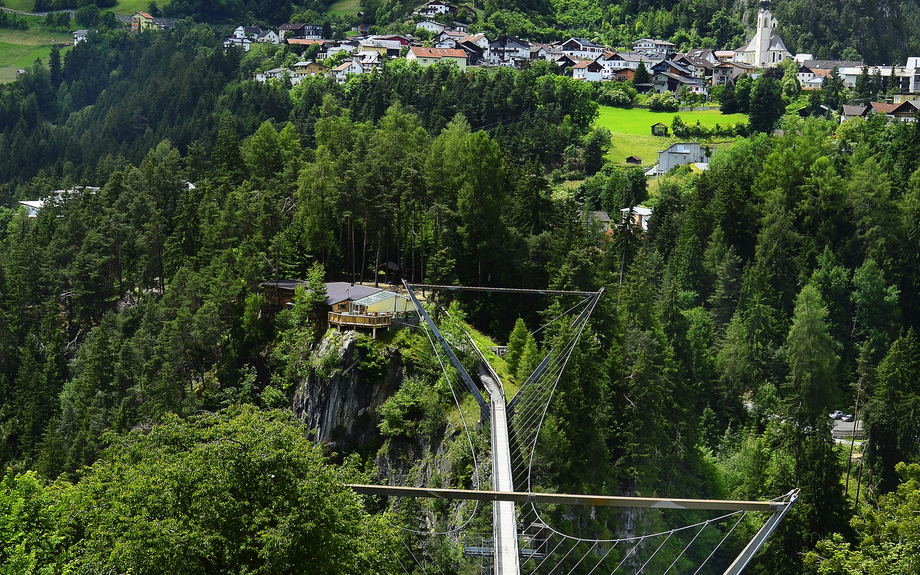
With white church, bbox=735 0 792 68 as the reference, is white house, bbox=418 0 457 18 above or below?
above

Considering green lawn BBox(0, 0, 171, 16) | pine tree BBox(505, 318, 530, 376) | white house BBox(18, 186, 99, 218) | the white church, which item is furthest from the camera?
green lawn BBox(0, 0, 171, 16)

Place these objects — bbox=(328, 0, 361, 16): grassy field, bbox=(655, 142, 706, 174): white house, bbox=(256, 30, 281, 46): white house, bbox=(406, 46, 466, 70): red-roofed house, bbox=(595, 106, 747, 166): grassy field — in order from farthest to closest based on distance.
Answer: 1. bbox=(328, 0, 361, 16): grassy field
2. bbox=(256, 30, 281, 46): white house
3. bbox=(406, 46, 466, 70): red-roofed house
4. bbox=(595, 106, 747, 166): grassy field
5. bbox=(655, 142, 706, 174): white house

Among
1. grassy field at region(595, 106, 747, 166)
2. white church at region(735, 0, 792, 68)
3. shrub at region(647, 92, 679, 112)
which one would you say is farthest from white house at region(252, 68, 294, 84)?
white church at region(735, 0, 792, 68)

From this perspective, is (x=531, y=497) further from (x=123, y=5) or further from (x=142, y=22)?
(x=123, y=5)

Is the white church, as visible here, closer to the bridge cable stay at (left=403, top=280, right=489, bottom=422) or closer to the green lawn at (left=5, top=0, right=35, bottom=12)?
the bridge cable stay at (left=403, top=280, right=489, bottom=422)

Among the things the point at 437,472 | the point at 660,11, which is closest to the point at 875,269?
the point at 437,472

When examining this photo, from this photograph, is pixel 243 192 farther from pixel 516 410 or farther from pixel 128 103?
pixel 128 103

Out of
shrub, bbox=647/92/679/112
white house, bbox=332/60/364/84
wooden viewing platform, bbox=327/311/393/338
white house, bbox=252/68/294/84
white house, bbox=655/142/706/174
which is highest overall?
white house, bbox=332/60/364/84

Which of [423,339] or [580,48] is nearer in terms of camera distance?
[423,339]

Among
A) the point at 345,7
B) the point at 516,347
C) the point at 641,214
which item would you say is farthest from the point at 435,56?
the point at 516,347
